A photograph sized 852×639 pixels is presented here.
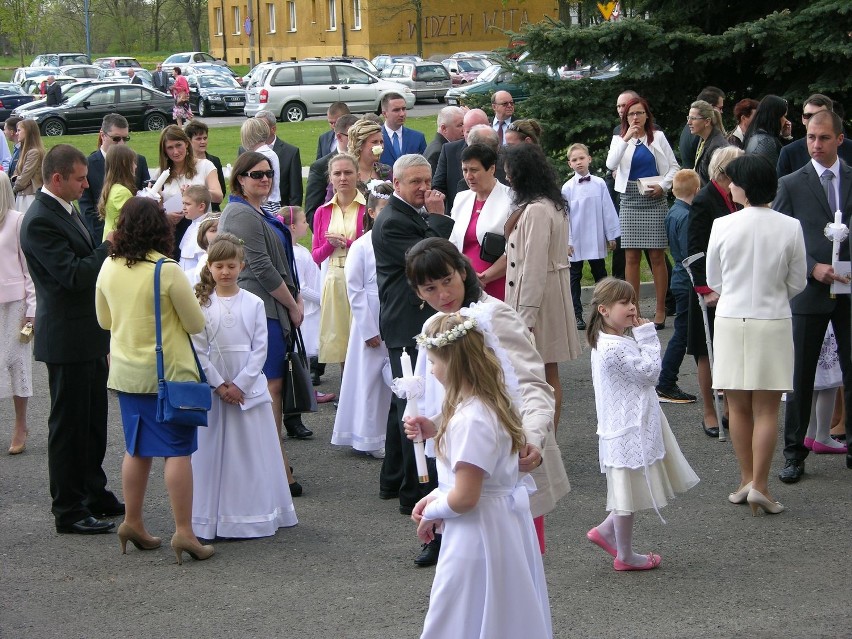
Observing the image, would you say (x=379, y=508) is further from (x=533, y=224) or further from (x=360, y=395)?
(x=533, y=224)

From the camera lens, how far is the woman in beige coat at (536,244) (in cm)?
705

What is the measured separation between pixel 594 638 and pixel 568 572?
79cm

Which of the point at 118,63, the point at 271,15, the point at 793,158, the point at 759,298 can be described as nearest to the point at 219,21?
the point at 271,15

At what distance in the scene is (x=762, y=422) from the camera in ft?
21.4

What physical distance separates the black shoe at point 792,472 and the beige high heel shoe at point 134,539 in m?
3.79

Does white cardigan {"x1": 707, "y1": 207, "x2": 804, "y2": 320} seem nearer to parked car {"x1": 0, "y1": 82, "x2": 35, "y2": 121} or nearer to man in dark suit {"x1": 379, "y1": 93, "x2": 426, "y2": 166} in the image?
man in dark suit {"x1": 379, "y1": 93, "x2": 426, "y2": 166}

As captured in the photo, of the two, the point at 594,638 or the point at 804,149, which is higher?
the point at 804,149

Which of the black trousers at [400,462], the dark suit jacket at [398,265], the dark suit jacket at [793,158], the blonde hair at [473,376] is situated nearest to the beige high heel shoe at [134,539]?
the black trousers at [400,462]

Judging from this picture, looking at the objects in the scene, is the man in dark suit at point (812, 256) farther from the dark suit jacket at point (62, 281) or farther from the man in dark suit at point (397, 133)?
the man in dark suit at point (397, 133)

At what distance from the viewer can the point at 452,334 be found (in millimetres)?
3926

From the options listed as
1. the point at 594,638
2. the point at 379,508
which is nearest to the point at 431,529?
the point at 594,638

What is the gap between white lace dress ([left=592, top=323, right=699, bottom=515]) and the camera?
5.82 meters

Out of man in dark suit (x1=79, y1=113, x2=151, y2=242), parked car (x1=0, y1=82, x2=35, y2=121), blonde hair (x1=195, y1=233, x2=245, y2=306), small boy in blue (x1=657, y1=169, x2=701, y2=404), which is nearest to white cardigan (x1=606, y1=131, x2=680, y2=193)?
small boy in blue (x1=657, y1=169, x2=701, y2=404)

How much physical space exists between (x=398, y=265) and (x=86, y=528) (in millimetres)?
2358
